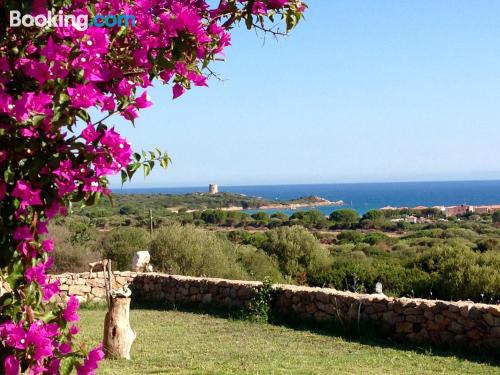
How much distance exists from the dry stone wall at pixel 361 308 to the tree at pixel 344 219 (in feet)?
127

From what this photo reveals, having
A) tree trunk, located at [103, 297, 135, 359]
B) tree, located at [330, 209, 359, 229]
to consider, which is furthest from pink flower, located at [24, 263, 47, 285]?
tree, located at [330, 209, 359, 229]

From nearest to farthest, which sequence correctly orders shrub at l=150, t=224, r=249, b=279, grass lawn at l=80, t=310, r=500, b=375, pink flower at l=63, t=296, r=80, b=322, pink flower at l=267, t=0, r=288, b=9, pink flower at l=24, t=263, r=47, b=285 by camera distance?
1. pink flower at l=24, t=263, r=47, b=285
2. pink flower at l=63, t=296, r=80, b=322
3. pink flower at l=267, t=0, r=288, b=9
4. grass lawn at l=80, t=310, r=500, b=375
5. shrub at l=150, t=224, r=249, b=279

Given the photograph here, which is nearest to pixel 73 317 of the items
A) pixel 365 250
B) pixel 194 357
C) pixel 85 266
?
pixel 194 357

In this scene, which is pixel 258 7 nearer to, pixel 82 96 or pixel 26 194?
pixel 82 96

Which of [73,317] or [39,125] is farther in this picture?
[73,317]

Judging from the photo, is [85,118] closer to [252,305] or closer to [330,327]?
[330,327]

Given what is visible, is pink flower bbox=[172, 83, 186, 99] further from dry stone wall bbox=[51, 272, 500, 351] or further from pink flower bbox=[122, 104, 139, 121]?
dry stone wall bbox=[51, 272, 500, 351]

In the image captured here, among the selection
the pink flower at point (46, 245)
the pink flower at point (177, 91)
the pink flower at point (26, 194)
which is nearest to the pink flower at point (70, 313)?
the pink flower at point (46, 245)

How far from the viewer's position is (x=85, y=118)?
197 cm

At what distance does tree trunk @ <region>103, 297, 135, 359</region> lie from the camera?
797 cm

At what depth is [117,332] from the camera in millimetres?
8031

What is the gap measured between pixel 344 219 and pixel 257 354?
1845 inches

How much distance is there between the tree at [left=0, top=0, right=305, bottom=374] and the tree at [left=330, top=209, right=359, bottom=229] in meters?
49.7

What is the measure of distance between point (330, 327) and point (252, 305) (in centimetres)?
178
